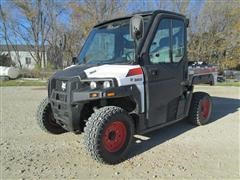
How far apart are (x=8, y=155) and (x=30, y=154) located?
14.1 inches

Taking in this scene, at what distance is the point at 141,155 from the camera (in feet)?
15.7

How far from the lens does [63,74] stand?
16.0 ft

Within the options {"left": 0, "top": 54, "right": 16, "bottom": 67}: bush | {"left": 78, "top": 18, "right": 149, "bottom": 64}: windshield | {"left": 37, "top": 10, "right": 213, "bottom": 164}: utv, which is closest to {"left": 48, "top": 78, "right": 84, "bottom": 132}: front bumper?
{"left": 37, "top": 10, "right": 213, "bottom": 164}: utv

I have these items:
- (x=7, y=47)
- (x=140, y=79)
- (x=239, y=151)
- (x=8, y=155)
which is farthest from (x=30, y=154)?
(x=7, y=47)

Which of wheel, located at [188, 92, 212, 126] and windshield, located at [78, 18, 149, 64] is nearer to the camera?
windshield, located at [78, 18, 149, 64]

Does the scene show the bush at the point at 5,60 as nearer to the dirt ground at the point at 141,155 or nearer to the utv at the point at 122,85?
the dirt ground at the point at 141,155

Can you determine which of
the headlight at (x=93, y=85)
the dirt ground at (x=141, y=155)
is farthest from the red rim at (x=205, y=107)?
the headlight at (x=93, y=85)

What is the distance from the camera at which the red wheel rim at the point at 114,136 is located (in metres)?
4.44

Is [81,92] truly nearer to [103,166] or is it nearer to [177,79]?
[103,166]

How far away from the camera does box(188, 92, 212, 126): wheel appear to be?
6.52 m

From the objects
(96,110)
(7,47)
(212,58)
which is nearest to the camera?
(96,110)

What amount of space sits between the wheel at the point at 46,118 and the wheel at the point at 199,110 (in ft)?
9.93

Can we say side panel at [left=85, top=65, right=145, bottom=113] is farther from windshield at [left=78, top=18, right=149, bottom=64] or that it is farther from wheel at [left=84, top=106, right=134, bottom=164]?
wheel at [left=84, top=106, right=134, bottom=164]

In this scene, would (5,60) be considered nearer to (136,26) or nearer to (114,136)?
(114,136)
